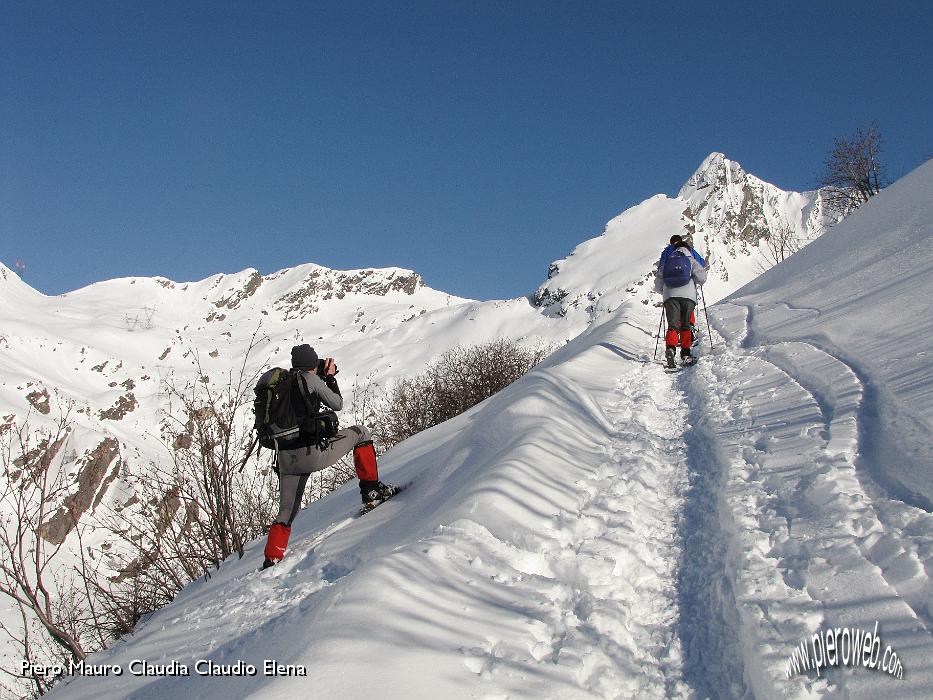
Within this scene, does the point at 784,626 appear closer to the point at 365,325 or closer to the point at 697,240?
the point at 697,240

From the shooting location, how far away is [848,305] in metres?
7.85

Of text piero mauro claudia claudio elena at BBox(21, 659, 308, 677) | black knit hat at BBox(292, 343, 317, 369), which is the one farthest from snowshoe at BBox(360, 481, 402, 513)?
text piero mauro claudia claudio elena at BBox(21, 659, 308, 677)

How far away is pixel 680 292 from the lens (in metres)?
8.79

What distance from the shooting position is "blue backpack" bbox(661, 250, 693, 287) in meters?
8.81

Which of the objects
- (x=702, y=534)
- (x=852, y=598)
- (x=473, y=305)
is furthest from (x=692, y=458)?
(x=473, y=305)

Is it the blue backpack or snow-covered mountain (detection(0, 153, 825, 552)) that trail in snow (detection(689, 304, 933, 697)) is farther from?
snow-covered mountain (detection(0, 153, 825, 552))

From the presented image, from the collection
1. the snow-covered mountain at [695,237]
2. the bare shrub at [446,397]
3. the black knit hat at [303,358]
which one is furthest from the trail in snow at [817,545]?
the snow-covered mountain at [695,237]

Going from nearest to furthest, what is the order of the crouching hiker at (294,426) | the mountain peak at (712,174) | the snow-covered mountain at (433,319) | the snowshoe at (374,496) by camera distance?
1. the crouching hiker at (294,426)
2. the snowshoe at (374,496)
3. the snow-covered mountain at (433,319)
4. the mountain peak at (712,174)

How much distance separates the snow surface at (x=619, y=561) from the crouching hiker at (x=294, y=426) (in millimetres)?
340

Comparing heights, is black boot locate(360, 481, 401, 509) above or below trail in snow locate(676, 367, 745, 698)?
above

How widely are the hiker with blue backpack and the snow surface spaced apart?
2349 mm

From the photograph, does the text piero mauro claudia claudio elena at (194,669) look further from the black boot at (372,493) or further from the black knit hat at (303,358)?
the black knit hat at (303,358)

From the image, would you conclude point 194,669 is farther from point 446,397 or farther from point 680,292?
point 446,397

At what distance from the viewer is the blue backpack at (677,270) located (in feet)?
28.9
